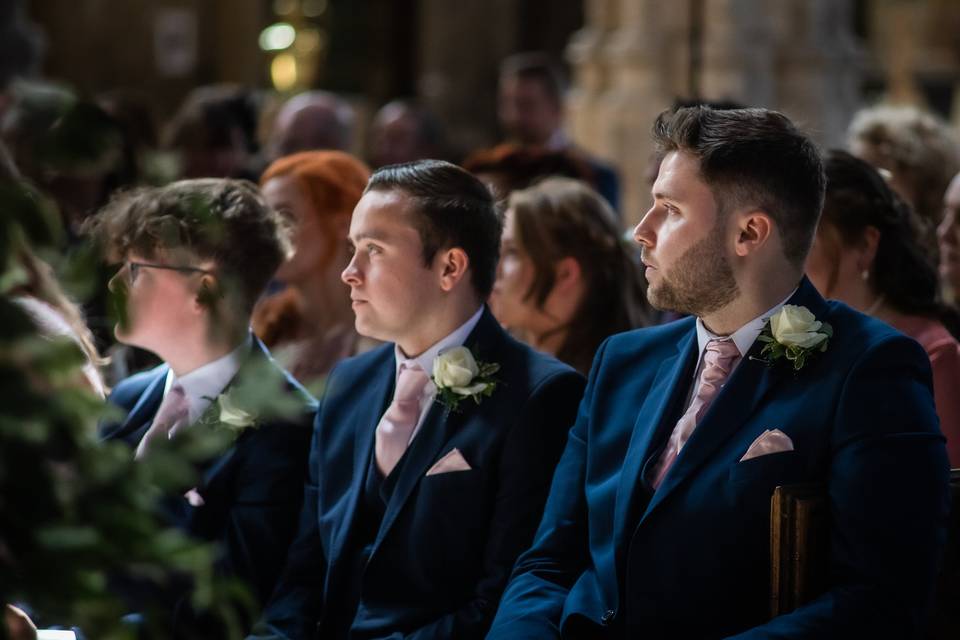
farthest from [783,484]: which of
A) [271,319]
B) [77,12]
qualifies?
[77,12]

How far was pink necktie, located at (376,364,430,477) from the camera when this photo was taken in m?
2.96

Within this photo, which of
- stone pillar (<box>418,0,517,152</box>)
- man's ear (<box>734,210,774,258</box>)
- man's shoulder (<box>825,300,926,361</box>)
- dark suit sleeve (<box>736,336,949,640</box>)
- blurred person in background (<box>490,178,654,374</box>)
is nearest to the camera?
dark suit sleeve (<box>736,336,949,640</box>)

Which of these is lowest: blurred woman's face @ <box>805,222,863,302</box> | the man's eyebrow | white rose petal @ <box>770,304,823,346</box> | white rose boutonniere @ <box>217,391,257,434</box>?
white rose boutonniere @ <box>217,391,257,434</box>

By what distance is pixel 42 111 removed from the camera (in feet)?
4.75

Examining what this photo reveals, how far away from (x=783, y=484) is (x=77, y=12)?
38.0 ft

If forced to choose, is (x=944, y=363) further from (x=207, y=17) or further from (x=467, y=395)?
(x=207, y=17)

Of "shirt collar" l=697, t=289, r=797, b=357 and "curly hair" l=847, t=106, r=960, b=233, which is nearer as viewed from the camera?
"shirt collar" l=697, t=289, r=797, b=357

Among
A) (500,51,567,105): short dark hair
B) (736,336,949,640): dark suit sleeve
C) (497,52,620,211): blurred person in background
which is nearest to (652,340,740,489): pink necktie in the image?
(736,336,949,640): dark suit sleeve

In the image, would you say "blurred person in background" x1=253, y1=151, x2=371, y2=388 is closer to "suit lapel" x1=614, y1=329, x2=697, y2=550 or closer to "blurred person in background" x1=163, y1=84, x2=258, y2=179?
"suit lapel" x1=614, y1=329, x2=697, y2=550

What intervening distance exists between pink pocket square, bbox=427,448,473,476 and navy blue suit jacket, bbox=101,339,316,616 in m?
0.34

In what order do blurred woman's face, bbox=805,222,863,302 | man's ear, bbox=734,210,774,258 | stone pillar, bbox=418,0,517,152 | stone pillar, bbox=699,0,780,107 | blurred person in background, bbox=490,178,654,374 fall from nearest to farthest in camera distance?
man's ear, bbox=734,210,774,258
blurred woman's face, bbox=805,222,863,302
blurred person in background, bbox=490,178,654,374
stone pillar, bbox=699,0,780,107
stone pillar, bbox=418,0,517,152

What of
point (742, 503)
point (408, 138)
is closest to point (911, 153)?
point (742, 503)

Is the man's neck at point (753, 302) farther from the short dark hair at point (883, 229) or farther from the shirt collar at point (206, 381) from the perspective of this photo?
the shirt collar at point (206, 381)

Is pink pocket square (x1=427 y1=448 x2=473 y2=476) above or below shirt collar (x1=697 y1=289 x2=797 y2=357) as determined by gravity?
below
